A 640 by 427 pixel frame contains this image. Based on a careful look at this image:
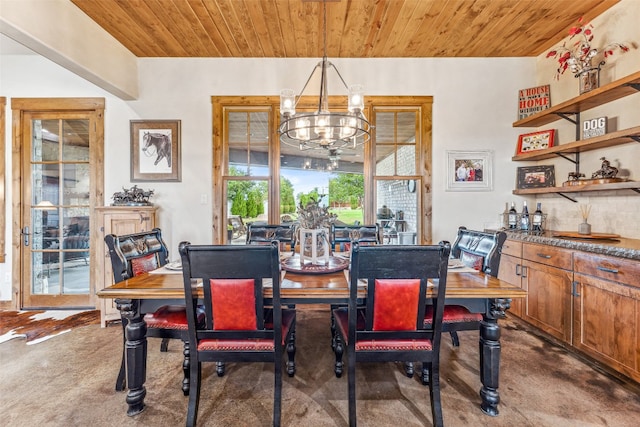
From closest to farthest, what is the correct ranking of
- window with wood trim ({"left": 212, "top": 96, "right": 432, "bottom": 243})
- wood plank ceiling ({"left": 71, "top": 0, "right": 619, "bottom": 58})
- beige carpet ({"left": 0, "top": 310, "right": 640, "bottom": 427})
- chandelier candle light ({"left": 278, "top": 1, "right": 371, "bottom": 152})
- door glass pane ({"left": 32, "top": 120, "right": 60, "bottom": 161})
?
beige carpet ({"left": 0, "top": 310, "right": 640, "bottom": 427}) < chandelier candle light ({"left": 278, "top": 1, "right": 371, "bottom": 152}) < wood plank ceiling ({"left": 71, "top": 0, "right": 619, "bottom": 58}) < door glass pane ({"left": 32, "top": 120, "right": 60, "bottom": 161}) < window with wood trim ({"left": 212, "top": 96, "right": 432, "bottom": 243})

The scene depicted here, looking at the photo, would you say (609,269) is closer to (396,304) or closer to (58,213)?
(396,304)

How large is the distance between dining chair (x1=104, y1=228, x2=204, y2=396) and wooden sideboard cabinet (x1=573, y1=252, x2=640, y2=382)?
9.15 ft

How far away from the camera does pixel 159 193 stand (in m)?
3.54

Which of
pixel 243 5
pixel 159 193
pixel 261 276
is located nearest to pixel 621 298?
pixel 261 276

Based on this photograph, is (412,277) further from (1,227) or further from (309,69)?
(1,227)

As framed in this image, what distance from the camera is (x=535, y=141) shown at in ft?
11.0

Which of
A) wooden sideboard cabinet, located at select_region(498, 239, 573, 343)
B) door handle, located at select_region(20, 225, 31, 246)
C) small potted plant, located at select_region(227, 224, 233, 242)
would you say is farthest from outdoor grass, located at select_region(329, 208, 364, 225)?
door handle, located at select_region(20, 225, 31, 246)

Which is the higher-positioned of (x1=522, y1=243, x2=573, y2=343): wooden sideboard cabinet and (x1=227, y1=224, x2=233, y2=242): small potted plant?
(x1=227, y1=224, x2=233, y2=242): small potted plant

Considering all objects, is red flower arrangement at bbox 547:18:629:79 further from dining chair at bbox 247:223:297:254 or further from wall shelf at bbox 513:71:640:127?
dining chair at bbox 247:223:297:254

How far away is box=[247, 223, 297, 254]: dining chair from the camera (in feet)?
8.99

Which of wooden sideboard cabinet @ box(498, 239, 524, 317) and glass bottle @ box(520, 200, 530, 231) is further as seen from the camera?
glass bottle @ box(520, 200, 530, 231)

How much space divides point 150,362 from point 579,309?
3361 millimetres

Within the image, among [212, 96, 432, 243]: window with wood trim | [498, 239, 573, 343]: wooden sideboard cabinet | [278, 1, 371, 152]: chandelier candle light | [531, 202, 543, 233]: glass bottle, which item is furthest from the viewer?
[212, 96, 432, 243]: window with wood trim

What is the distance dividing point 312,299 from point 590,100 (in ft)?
10.3
